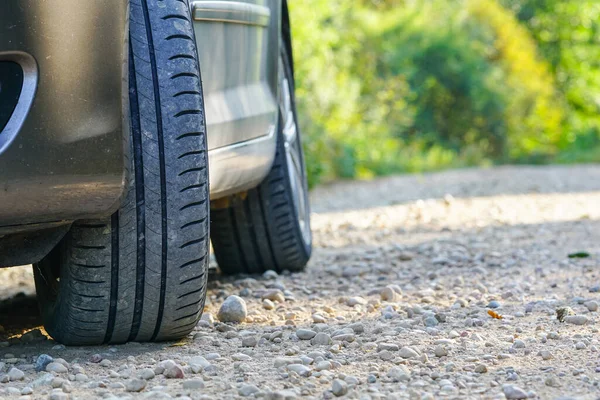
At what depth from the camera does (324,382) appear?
2.19 metres

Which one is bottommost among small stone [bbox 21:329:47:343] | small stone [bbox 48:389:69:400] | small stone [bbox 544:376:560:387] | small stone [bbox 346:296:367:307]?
small stone [bbox 346:296:367:307]

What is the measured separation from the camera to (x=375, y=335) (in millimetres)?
2693

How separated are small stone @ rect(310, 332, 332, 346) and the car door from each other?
622 millimetres

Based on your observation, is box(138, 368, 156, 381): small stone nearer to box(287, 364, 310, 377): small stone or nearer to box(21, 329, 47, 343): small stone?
box(287, 364, 310, 377): small stone

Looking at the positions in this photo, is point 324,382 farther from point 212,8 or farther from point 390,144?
point 390,144


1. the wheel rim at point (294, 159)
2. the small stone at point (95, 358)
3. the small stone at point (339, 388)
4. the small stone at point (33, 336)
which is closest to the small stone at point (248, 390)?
the small stone at point (339, 388)

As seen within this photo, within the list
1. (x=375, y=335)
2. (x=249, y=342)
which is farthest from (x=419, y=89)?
(x=249, y=342)

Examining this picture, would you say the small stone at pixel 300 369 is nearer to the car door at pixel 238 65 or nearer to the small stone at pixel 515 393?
the small stone at pixel 515 393

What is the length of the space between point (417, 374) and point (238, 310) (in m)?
0.84

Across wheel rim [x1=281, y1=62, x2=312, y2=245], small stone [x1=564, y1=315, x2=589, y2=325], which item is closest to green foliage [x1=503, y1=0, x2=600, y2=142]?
wheel rim [x1=281, y1=62, x2=312, y2=245]

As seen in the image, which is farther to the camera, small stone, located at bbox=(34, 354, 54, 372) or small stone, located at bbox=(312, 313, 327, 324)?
small stone, located at bbox=(312, 313, 327, 324)

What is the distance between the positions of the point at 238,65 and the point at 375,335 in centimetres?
96

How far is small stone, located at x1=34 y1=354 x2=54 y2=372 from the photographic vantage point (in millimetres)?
2305

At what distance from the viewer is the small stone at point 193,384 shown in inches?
84.2
